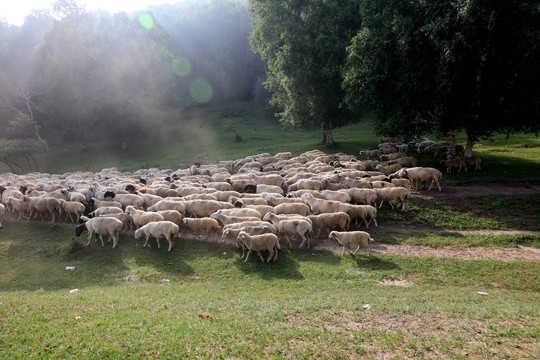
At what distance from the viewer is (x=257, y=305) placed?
848 cm

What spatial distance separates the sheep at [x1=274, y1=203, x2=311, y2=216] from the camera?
51.2 feet

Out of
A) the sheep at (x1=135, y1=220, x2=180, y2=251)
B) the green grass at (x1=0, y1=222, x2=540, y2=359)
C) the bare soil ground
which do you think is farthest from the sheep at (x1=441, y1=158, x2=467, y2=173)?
the sheep at (x1=135, y1=220, x2=180, y2=251)

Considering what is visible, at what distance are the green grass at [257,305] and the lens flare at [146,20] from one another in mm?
55292

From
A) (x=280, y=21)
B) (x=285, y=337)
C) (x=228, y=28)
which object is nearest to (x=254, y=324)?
(x=285, y=337)

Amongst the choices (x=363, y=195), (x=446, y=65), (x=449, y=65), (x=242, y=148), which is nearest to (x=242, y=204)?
(x=363, y=195)

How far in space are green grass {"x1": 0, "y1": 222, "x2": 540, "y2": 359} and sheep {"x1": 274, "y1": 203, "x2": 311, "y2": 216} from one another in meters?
2.76

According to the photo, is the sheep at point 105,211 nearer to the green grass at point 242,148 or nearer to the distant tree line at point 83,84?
the green grass at point 242,148

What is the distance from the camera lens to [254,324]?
729 cm

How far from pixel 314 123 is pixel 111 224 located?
80.1 ft

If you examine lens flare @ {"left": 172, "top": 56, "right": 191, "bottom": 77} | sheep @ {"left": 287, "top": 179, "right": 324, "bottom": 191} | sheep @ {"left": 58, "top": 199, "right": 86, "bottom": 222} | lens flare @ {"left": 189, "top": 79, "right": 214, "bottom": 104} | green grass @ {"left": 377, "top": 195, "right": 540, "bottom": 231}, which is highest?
lens flare @ {"left": 172, "top": 56, "right": 191, "bottom": 77}

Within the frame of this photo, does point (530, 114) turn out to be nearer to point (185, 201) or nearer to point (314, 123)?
point (314, 123)

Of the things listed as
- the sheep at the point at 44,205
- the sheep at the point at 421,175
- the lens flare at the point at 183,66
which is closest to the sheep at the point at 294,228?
the sheep at the point at 421,175

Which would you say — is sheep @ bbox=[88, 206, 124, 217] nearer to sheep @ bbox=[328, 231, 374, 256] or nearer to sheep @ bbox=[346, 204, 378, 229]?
sheep @ bbox=[328, 231, 374, 256]

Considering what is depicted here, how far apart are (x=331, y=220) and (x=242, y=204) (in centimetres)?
479
